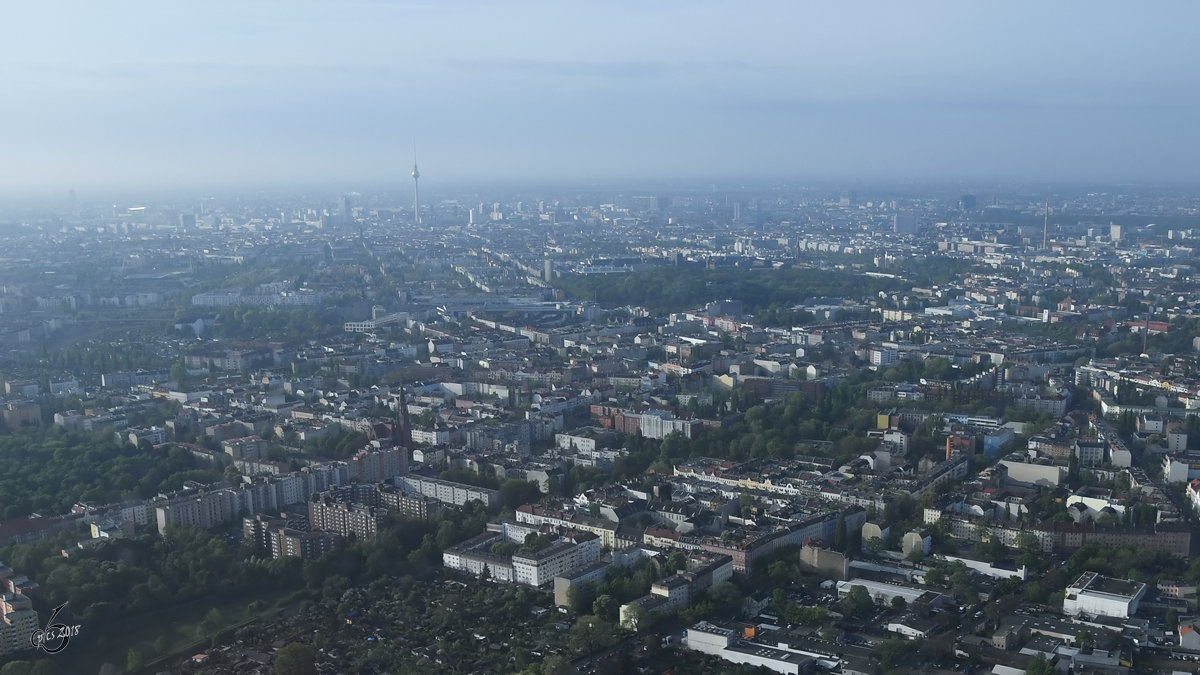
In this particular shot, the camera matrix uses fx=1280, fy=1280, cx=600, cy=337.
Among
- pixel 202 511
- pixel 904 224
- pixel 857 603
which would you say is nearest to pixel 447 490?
pixel 202 511

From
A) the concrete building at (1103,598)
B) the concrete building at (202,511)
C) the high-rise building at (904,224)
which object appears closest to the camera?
the concrete building at (1103,598)

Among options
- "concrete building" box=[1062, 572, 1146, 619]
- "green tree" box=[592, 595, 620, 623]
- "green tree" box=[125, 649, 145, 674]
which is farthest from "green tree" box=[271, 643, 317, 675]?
"concrete building" box=[1062, 572, 1146, 619]

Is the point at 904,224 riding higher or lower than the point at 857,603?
lower

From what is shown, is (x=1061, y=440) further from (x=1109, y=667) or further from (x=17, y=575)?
(x=17, y=575)

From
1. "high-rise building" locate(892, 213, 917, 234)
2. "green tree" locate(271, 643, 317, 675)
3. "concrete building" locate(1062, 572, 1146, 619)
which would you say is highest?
"green tree" locate(271, 643, 317, 675)

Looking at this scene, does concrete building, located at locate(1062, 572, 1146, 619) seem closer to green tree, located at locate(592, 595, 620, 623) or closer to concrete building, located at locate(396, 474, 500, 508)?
green tree, located at locate(592, 595, 620, 623)

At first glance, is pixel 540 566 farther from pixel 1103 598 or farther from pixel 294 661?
pixel 1103 598

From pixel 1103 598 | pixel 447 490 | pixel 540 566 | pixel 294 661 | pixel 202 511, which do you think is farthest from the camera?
pixel 447 490

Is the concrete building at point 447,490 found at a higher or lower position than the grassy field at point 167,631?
higher

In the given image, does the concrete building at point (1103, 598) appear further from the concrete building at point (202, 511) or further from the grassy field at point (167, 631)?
the concrete building at point (202, 511)

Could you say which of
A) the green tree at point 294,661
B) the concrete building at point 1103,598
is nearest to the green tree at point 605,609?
the green tree at point 294,661

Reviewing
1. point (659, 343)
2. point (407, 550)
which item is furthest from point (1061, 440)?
point (659, 343)
